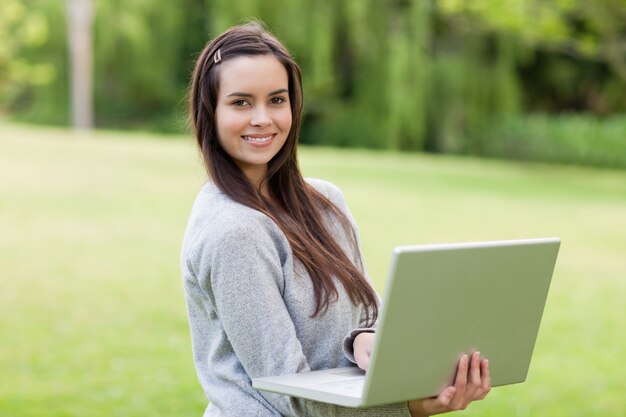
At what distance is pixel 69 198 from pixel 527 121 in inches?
466

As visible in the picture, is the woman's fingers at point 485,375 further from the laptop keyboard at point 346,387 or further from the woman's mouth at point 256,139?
the woman's mouth at point 256,139

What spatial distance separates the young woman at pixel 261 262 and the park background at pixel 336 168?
485 mm

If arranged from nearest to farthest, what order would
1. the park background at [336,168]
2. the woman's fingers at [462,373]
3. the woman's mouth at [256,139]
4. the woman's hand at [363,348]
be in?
the woman's fingers at [462,373]
the woman's hand at [363,348]
the woman's mouth at [256,139]
the park background at [336,168]

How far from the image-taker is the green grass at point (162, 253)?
6305 mm

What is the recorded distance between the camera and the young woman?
196 cm

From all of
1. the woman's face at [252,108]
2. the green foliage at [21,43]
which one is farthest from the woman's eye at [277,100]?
the green foliage at [21,43]

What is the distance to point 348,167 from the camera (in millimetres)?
17828

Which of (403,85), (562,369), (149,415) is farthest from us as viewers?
(403,85)

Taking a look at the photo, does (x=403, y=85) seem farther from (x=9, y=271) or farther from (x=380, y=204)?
(x=9, y=271)

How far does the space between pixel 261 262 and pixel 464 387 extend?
0.40 m

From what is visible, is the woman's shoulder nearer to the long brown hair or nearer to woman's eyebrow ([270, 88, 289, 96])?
the long brown hair

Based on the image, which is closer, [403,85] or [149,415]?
[149,415]

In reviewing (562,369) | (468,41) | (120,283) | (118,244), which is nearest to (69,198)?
(118,244)

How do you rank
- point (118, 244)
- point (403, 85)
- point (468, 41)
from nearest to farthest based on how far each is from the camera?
point (118, 244)
point (403, 85)
point (468, 41)
